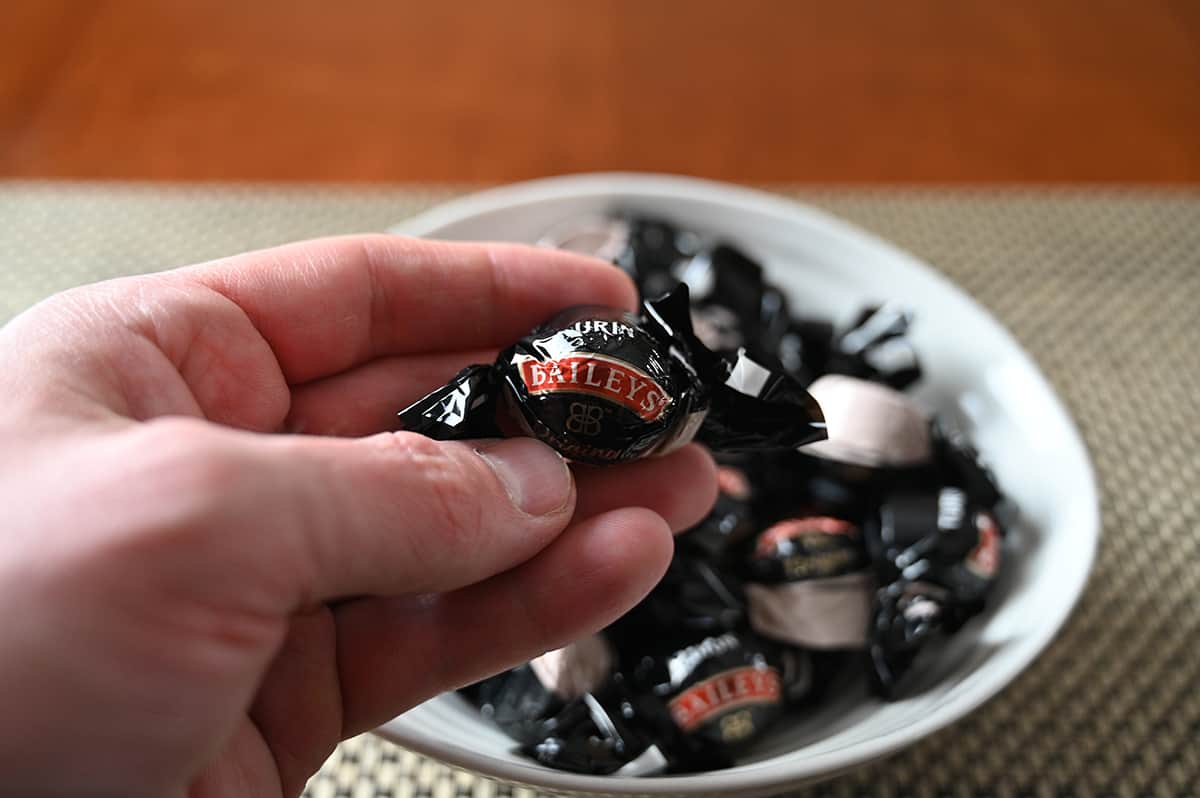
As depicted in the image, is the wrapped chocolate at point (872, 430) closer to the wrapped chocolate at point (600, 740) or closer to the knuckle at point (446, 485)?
the wrapped chocolate at point (600, 740)

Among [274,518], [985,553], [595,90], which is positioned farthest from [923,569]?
[595,90]

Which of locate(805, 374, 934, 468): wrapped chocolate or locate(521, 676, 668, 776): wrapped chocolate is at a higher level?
locate(805, 374, 934, 468): wrapped chocolate

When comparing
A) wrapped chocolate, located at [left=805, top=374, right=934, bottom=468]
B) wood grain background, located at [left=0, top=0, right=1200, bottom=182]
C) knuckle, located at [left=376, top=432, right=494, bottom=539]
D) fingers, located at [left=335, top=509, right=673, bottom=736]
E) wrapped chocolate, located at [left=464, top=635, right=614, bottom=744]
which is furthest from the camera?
wood grain background, located at [left=0, top=0, right=1200, bottom=182]

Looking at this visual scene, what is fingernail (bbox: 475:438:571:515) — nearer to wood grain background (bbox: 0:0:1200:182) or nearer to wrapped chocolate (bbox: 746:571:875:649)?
wrapped chocolate (bbox: 746:571:875:649)

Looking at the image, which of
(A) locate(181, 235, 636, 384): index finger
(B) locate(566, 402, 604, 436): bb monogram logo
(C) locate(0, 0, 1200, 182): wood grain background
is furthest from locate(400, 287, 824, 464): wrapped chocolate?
(C) locate(0, 0, 1200, 182): wood grain background

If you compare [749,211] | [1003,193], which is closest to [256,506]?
[749,211]

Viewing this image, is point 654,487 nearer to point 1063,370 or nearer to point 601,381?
point 601,381

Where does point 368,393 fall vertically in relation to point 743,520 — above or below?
above
